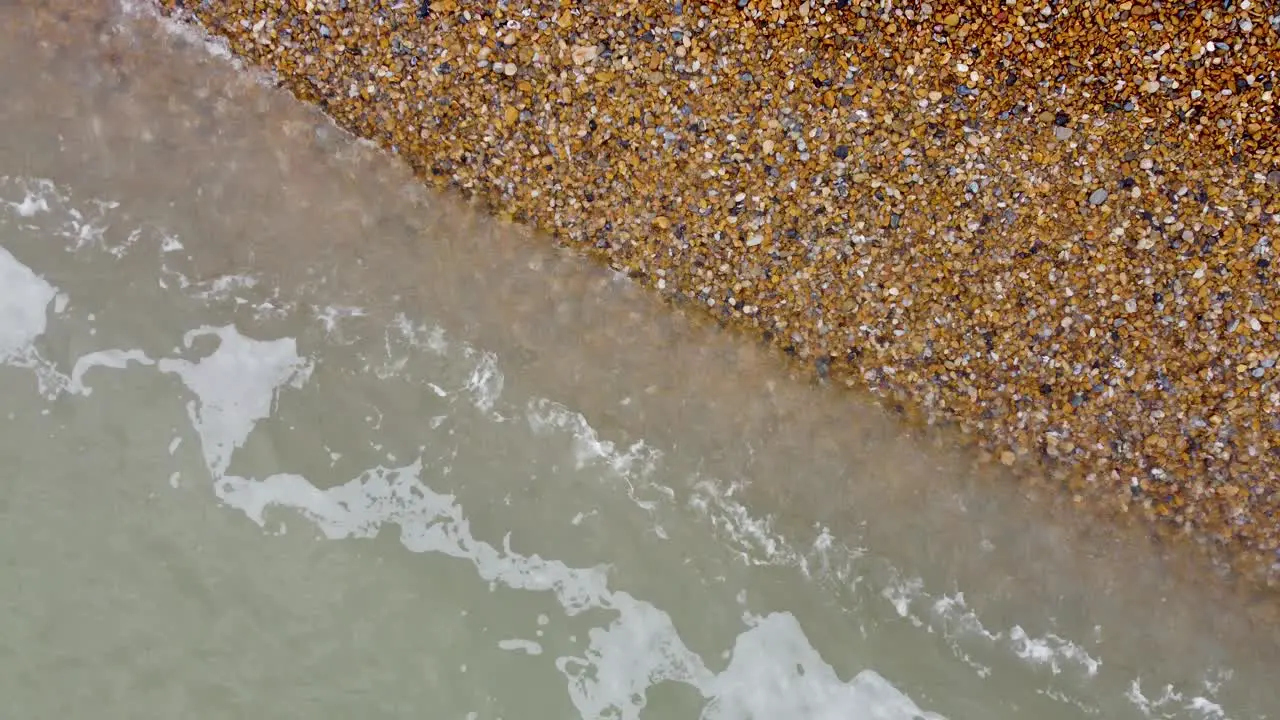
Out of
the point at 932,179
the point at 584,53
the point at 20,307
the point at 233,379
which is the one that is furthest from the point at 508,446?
the point at 20,307

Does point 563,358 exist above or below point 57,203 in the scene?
above

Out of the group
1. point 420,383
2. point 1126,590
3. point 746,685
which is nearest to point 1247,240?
point 1126,590

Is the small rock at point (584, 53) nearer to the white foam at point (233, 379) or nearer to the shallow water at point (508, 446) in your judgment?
the shallow water at point (508, 446)

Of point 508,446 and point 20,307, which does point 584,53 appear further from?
point 20,307

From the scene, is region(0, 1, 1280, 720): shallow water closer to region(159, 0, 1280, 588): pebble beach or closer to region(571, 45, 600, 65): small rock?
region(159, 0, 1280, 588): pebble beach

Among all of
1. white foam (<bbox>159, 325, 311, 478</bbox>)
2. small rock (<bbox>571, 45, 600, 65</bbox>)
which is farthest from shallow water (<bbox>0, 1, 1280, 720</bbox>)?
small rock (<bbox>571, 45, 600, 65</bbox>)

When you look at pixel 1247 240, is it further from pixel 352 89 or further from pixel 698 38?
pixel 352 89
